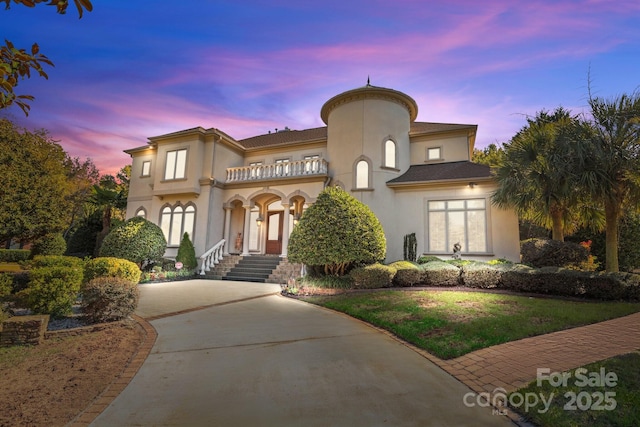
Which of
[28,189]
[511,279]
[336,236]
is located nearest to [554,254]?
[511,279]

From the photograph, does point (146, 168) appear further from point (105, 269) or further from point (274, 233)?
point (105, 269)

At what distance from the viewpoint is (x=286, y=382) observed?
11.8 feet

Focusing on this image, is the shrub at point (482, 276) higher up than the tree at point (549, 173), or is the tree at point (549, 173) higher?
the tree at point (549, 173)

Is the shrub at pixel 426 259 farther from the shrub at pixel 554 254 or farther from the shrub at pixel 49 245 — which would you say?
the shrub at pixel 49 245

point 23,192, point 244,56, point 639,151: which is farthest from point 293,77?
point 23,192

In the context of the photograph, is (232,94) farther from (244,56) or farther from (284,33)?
(284,33)

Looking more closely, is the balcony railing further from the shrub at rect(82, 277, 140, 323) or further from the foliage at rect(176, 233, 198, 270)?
the shrub at rect(82, 277, 140, 323)

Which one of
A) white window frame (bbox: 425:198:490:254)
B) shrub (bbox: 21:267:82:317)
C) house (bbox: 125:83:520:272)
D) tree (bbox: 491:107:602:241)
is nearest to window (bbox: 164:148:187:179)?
house (bbox: 125:83:520:272)

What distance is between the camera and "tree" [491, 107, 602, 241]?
10000 millimetres

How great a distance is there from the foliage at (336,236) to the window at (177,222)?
343 inches

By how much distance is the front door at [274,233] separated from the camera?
63.8ft

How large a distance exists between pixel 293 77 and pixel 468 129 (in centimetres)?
1148

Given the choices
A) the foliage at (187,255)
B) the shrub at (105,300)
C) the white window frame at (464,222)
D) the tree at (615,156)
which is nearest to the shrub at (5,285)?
the shrub at (105,300)

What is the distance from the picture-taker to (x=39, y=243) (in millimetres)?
14438
